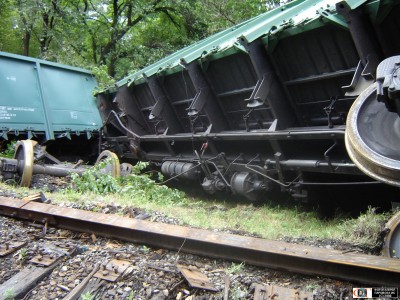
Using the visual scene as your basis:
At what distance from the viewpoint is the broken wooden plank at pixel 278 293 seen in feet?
7.46

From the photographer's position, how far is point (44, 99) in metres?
8.75

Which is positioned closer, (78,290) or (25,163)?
(78,290)

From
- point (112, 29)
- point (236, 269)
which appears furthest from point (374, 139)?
point (112, 29)

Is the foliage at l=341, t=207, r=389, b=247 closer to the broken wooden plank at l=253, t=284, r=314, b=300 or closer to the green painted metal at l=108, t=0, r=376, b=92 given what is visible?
the broken wooden plank at l=253, t=284, r=314, b=300

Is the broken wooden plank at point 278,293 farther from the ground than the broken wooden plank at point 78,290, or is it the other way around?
the broken wooden plank at point 78,290

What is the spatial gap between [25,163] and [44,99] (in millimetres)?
2756

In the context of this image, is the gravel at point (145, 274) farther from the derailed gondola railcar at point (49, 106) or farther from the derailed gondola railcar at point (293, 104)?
the derailed gondola railcar at point (49, 106)

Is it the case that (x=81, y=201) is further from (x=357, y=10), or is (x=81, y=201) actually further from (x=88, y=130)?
(x=88, y=130)

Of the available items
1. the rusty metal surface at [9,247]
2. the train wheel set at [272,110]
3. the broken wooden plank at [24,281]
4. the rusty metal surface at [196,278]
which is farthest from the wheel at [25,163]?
the rusty metal surface at [196,278]

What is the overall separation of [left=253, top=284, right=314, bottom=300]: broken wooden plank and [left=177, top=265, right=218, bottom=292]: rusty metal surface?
0.28 m

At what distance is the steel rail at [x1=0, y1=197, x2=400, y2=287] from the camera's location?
7.76 ft

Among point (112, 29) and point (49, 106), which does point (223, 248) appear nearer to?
point (49, 106)

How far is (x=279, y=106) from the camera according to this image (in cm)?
494

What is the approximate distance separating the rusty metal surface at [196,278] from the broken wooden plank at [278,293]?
281mm
